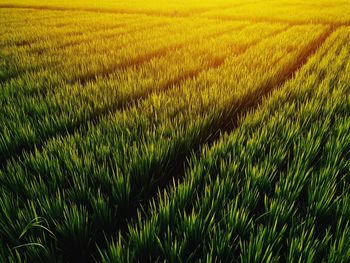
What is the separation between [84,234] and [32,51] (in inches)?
166

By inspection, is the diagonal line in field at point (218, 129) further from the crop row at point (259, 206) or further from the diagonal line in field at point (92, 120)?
the diagonal line in field at point (92, 120)

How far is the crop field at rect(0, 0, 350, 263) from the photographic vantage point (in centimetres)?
87

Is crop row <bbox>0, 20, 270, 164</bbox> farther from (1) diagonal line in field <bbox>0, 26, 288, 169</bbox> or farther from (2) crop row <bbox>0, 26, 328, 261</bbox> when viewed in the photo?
(2) crop row <bbox>0, 26, 328, 261</bbox>

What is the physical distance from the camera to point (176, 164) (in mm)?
1446

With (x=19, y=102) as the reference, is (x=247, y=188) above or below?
below

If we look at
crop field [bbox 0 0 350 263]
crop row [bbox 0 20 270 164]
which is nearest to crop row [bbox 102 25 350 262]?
crop field [bbox 0 0 350 263]

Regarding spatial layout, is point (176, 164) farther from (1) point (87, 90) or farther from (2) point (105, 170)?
(1) point (87, 90)

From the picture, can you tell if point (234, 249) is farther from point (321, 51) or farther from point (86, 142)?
point (321, 51)

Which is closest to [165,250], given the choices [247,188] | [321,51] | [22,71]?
[247,188]

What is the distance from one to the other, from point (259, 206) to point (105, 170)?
67cm

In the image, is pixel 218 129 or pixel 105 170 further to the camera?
pixel 218 129

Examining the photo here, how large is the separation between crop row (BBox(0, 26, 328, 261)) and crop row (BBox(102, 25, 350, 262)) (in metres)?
0.11

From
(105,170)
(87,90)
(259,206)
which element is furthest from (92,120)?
(259,206)

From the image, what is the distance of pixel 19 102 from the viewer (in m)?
2.12
